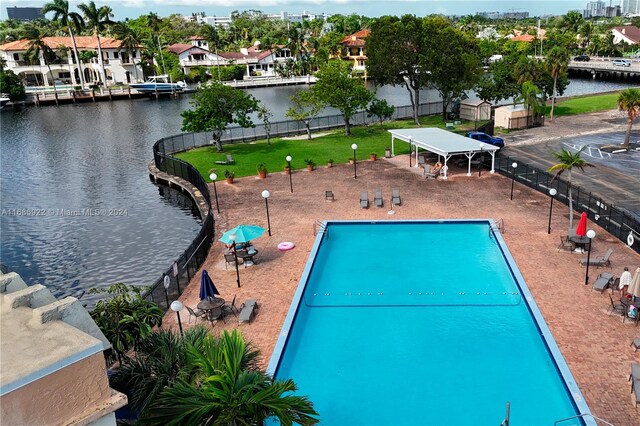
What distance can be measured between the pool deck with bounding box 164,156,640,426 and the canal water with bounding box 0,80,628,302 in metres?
4.04

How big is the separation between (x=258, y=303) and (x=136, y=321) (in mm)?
7605

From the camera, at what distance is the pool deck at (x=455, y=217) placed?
15.3m

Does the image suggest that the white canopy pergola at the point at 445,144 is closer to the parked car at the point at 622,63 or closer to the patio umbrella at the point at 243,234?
the patio umbrella at the point at 243,234

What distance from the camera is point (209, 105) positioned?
138ft

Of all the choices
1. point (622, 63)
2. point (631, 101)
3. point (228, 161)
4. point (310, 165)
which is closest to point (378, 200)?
point (310, 165)

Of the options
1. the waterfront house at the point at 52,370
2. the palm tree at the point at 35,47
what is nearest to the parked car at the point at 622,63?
the palm tree at the point at 35,47

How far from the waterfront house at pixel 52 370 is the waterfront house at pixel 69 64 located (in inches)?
4152

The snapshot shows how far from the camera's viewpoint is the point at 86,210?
33.7 meters

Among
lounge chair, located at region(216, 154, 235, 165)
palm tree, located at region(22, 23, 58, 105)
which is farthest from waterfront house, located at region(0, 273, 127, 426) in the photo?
palm tree, located at region(22, 23, 58, 105)

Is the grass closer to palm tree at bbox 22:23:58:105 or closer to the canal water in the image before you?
the canal water

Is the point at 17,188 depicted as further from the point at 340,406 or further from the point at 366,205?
the point at 340,406

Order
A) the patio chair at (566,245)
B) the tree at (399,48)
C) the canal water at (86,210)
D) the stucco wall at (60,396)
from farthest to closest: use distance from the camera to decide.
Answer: the tree at (399,48) → the canal water at (86,210) → the patio chair at (566,245) → the stucco wall at (60,396)

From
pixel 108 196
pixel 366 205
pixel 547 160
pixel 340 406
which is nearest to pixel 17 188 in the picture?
pixel 108 196

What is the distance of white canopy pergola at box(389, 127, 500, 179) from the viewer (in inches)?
1281
